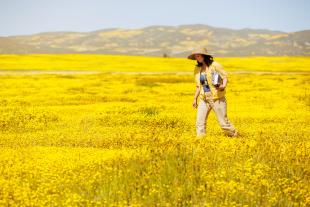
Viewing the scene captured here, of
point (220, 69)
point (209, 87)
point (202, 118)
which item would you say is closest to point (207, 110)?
point (202, 118)

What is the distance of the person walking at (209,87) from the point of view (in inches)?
526

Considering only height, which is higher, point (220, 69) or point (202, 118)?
point (220, 69)

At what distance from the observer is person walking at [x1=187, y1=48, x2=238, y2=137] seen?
13.4 metres

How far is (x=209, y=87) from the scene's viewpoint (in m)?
13.6

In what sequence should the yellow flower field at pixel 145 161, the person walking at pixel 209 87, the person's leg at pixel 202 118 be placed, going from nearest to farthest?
the yellow flower field at pixel 145 161 < the person walking at pixel 209 87 < the person's leg at pixel 202 118

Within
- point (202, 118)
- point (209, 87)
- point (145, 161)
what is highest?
point (209, 87)

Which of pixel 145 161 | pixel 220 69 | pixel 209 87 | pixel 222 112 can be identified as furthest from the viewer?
pixel 222 112

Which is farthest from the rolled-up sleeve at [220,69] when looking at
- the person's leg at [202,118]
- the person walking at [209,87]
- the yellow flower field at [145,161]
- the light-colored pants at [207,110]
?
the yellow flower field at [145,161]

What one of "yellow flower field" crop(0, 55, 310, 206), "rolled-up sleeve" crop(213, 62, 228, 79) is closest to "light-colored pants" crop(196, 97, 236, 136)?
"yellow flower field" crop(0, 55, 310, 206)

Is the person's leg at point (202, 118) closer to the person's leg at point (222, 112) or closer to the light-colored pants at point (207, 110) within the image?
the light-colored pants at point (207, 110)

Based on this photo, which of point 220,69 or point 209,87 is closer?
point 220,69

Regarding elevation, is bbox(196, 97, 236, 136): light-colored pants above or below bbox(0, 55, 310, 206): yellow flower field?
above

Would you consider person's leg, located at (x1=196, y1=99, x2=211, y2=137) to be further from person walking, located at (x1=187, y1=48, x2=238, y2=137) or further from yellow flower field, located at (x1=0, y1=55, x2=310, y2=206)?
yellow flower field, located at (x1=0, y1=55, x2=310, y2=206)

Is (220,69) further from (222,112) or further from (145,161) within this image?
(145,161)
